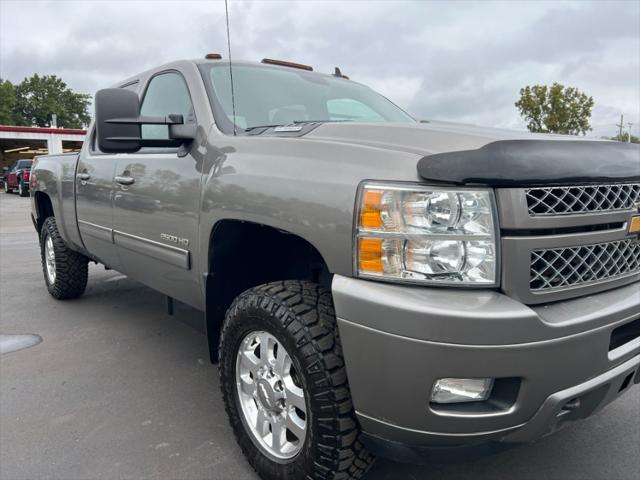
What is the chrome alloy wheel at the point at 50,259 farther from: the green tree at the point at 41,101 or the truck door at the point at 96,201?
the green tree at the point at 41,101

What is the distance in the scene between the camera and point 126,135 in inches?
99.3

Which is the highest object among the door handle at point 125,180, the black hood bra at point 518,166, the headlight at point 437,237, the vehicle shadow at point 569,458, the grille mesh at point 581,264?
the black hood bra at point 518,166

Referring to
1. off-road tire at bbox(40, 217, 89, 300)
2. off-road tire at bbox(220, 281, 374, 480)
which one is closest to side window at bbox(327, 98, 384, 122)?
off-road tire at bbox(220, 281, 374, 480)

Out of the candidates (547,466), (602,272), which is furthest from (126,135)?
(547,466)

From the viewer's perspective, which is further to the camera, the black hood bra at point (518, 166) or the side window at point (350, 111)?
the side window at point (350, 111)

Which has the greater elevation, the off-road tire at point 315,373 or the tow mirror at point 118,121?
the tow mirror at point 118,121

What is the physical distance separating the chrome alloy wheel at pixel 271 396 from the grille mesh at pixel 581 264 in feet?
3.09

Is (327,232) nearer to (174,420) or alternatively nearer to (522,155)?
(522,155)

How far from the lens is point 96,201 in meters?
3.78

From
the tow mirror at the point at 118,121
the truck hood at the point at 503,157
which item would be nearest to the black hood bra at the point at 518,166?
the truck hood at the point at 503,157

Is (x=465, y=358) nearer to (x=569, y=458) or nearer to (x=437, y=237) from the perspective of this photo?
(x=437, y=237)

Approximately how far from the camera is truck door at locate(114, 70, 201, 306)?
104 inches

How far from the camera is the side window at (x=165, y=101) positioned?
9.81 ft

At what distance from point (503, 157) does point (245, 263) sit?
4.52ft
